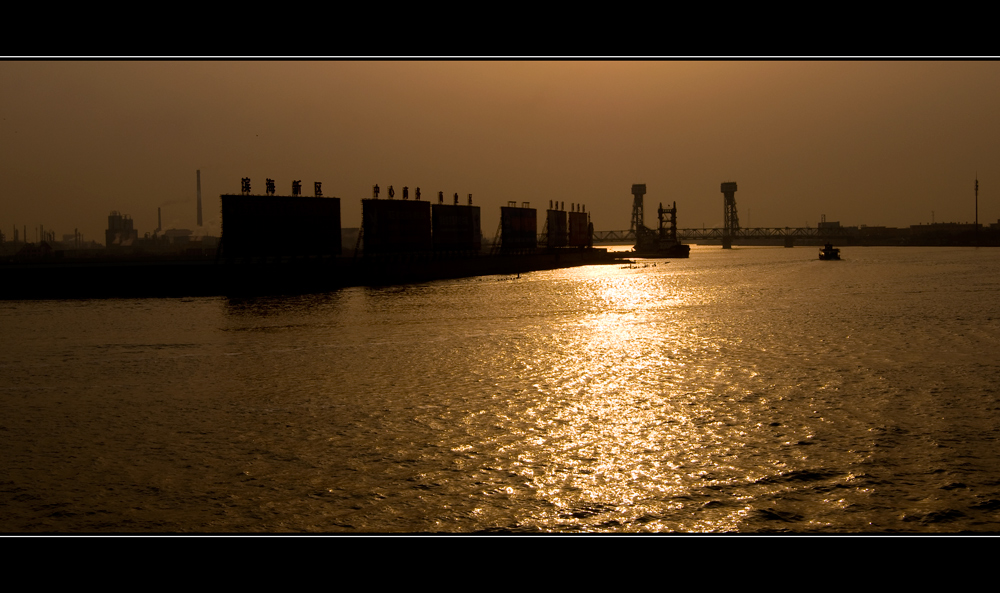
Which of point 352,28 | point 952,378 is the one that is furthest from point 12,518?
point 952,378

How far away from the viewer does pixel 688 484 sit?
1043 cm

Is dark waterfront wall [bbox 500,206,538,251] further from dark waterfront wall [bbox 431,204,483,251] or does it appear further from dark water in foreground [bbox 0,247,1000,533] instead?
dark water in foreground [bbox 0,247,1000,533]

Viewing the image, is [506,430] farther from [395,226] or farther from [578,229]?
[578,229]

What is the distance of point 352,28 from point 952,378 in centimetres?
1958

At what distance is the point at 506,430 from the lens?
13.9 m

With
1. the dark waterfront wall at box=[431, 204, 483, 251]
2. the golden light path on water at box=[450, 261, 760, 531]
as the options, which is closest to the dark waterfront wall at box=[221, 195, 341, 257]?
the dark waterfront wall at box=[431, 204, 483, 251]

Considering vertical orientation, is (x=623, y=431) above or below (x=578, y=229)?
below

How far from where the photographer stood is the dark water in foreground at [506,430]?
31.0 ft

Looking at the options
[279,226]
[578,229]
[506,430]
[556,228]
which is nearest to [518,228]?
[556,228]

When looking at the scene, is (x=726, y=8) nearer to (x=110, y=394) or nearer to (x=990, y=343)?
(x=110, y=394)

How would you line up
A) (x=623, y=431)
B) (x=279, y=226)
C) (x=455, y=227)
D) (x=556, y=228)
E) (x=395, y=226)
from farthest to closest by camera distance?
(x=556, y=228) → (x=455, y=227) → (x=395, y=226) → (x=279, y=226) → (x=623, y=431)

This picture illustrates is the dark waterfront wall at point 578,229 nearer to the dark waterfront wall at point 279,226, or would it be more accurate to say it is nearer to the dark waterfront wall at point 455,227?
the dark waterfront wall at point 455,227

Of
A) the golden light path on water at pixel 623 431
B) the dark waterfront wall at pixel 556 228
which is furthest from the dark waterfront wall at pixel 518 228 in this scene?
the golden light path on water at pixel 623 431
